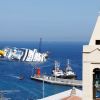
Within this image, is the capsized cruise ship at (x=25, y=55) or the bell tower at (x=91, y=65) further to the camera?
the capsized cruise ship at (x=25, y=55)

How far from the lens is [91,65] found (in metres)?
15.9

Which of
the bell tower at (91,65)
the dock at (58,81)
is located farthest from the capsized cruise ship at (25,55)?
the bell tower at (91,65)

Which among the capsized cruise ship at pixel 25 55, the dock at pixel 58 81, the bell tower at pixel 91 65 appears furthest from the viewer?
the capsized cruise ship at pixel 25 55

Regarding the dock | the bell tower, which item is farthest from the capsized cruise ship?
the bell tower

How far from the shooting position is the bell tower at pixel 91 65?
51.2 feet

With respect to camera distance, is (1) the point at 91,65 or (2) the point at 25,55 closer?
(1) the point at 91,65

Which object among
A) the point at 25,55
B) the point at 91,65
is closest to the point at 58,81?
the point at 25,55

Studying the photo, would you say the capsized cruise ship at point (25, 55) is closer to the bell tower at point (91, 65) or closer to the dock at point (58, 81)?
the dock at point (58, 81)

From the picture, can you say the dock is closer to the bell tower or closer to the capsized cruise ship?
the capsized cruise ship

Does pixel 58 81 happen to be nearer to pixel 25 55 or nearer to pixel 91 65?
pixel 25 55

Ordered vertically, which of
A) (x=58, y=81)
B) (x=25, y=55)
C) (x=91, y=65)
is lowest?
(x=91, y=65)

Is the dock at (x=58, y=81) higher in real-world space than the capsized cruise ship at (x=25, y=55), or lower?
lower

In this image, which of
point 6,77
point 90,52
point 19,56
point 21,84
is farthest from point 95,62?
point 19,56

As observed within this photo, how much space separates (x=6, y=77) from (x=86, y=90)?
301 feet
